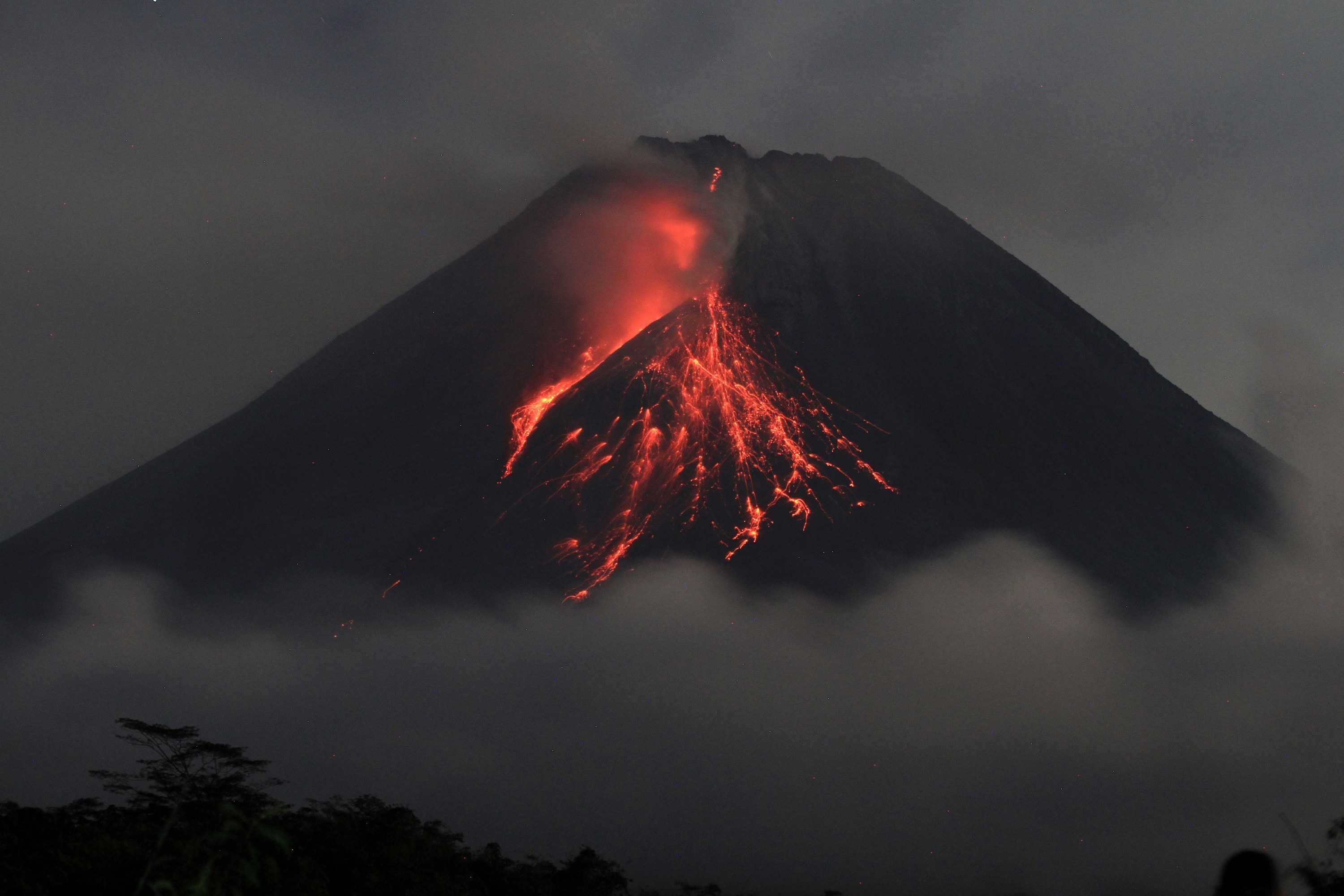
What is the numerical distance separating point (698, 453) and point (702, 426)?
3181mm

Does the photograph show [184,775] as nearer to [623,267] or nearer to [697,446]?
[697,446]

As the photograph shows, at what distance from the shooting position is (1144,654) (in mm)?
116812

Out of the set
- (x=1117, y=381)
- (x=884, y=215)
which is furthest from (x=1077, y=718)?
(x=884, y=215)

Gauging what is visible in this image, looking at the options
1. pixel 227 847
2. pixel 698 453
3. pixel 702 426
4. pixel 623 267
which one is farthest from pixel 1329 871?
pixel 623 267

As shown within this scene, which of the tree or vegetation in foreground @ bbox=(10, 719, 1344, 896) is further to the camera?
the tree

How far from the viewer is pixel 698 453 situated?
108 metres

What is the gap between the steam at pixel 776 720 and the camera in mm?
92625

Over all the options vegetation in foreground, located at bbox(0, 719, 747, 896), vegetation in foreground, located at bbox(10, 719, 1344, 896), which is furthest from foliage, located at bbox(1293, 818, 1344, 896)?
vegetation in foreground, located at bbox(0, 719, 747, 896)

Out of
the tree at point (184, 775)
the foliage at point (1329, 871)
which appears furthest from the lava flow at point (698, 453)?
the foliage at point (1329, 871)

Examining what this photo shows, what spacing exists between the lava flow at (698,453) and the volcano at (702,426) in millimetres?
280

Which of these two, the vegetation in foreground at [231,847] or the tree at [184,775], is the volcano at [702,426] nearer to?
the vegetation in foreground at [231,847]

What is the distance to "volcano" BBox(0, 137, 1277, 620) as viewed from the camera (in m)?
104

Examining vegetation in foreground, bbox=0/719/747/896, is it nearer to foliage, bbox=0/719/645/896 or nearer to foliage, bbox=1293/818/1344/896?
foliage, bbox=0/719/645/896

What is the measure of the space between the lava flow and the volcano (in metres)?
0.28
